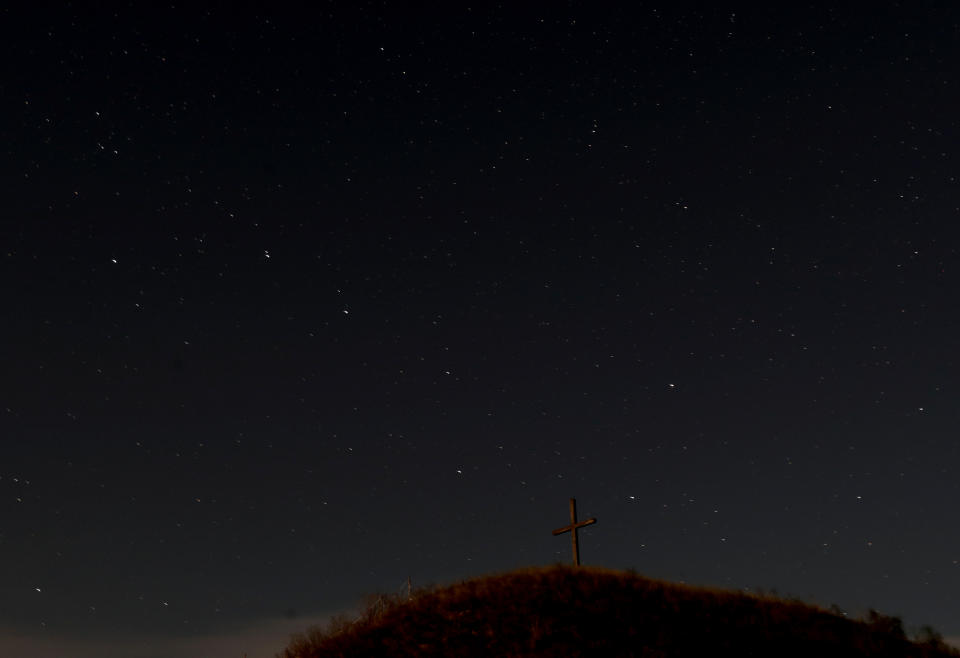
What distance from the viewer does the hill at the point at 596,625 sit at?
64.5 feet

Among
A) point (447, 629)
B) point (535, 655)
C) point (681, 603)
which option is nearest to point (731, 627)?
point (681, 603)

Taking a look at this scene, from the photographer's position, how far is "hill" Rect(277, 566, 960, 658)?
774 inches

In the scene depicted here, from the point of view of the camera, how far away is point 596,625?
66.7 feet

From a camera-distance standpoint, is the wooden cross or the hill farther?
the wooden cross

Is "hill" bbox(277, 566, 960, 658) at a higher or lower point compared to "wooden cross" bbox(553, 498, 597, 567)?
lower

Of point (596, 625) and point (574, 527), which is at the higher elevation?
point (574, 527)

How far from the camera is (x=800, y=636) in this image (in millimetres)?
21203

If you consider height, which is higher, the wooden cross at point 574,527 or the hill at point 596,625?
the wooden cross at point 574,527

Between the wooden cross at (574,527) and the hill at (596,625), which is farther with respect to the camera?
the wooden cross at (574,527)

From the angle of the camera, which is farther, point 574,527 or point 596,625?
point 574,527

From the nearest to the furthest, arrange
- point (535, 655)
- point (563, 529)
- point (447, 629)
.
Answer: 1. point (535, 655)
2. point (447, 629)
3. point (563, 529)

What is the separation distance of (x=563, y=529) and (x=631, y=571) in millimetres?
2737

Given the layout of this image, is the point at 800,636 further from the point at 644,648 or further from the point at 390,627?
the point at 390,627

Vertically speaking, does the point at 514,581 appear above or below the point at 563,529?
below
